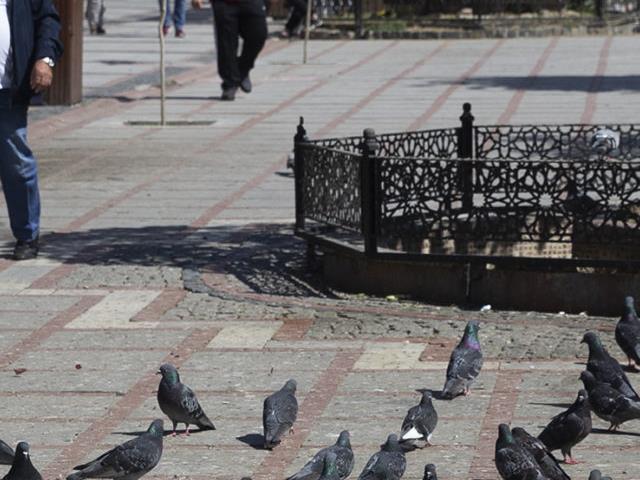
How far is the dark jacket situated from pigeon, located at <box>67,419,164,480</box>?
4907mm

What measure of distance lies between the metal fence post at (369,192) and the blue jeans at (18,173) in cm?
218

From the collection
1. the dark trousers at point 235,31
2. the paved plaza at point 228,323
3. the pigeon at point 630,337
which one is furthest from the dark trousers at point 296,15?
the pigeon at point 630,337

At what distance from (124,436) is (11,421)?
1.98 feet

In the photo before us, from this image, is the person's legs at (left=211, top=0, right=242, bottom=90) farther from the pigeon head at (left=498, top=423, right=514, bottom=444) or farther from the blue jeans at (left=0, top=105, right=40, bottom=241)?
the pigeon head at (left=498, top=423, right=514, bottom=444)

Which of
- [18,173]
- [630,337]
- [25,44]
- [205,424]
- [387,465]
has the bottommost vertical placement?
[205,424]

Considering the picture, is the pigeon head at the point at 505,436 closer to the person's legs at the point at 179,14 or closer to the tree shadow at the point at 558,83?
the tree shadow at the point at 558,83

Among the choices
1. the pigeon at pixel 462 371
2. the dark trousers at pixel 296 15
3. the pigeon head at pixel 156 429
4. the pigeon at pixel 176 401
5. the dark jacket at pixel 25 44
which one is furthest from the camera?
the dark trousers at pixel 296 15

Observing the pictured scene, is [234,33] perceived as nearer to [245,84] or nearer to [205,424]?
[245,84]

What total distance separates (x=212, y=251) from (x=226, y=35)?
31.2ft

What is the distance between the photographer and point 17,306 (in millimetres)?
9977

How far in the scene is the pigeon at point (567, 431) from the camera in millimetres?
6586

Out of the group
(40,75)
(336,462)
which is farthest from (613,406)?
(40,75)

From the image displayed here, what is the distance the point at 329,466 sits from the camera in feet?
19.2

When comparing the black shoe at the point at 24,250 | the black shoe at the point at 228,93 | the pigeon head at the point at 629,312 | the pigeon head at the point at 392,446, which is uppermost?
the pigeon head at the point at 392,446
